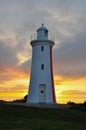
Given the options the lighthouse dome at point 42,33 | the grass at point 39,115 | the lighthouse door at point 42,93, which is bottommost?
the grass at point 39,115

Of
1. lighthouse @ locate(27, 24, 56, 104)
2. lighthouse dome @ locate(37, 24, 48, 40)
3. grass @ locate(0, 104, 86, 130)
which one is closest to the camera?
grass @ locate(0, 104, 86, 130)

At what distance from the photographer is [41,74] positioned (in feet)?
155

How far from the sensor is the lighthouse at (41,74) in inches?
1847

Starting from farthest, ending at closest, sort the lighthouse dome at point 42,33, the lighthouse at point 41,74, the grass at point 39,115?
the lighthouse dome at point 42,33, the lighthouse at point 41,74, the grass at point 39,115

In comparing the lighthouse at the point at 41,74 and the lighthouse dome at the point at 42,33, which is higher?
the lighthouse dome at the point at 42,33

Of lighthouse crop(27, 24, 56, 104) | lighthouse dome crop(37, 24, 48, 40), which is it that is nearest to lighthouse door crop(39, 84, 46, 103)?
lighthouse crop(27, 24, 56, 104)

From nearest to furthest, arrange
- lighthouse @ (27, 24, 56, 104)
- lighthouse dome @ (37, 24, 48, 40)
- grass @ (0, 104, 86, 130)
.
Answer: grass @ (0, 104, 86, 130), lighthouse @ (27, 24, 56, 104), lighthouse dome @ (37, 24, 48, 40)

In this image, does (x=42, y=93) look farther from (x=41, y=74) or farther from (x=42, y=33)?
(x=42, y=33)

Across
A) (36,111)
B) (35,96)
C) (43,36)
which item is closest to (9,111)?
(36,111)

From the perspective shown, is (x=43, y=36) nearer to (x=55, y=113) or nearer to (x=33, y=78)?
(x=33, y=78)

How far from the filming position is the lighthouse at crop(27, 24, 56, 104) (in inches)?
1847

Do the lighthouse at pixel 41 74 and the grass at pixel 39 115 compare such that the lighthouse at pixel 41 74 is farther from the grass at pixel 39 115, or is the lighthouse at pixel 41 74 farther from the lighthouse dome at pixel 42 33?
the grass at pixel 39 115

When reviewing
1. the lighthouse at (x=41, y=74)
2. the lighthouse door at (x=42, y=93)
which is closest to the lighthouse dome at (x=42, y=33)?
the lighthouse at (x=41, y=74)

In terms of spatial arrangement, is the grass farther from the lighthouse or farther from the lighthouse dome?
the lighthouse dome
